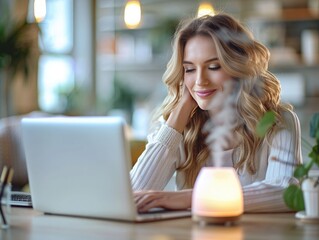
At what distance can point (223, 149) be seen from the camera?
2.49 m

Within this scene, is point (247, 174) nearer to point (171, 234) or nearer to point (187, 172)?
point (187, 172)

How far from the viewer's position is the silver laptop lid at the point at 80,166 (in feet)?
6.13

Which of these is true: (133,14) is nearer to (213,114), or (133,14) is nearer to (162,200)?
(213,114)

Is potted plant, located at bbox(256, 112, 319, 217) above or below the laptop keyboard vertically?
above

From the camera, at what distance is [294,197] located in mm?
1970

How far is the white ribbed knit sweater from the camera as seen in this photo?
2137mm

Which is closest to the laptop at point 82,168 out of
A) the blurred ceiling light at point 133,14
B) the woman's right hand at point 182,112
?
the woman's right hand at point 182,112

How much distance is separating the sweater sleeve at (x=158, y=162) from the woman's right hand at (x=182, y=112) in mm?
23

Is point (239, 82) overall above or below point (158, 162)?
above

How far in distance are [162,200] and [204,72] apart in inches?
20.9

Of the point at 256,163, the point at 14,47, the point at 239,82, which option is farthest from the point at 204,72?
the point at 14,47

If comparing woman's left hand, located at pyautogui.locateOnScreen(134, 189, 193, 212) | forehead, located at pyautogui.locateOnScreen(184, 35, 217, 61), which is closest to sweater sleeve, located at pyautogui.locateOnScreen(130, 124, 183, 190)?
forehead, located at pyautogui.locateOnScreen(184, 35, 217, 61)

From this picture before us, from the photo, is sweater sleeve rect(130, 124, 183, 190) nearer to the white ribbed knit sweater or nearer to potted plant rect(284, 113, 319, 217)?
the white ribbed knit sweater

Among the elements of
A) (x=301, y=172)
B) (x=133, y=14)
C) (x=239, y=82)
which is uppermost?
(x=133, y=14)
